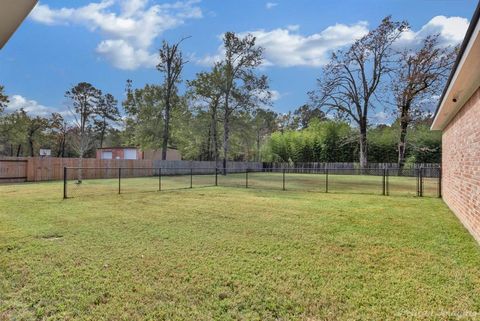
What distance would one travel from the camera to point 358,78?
26.9 m

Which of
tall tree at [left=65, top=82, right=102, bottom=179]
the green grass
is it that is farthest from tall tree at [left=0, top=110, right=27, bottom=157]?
the green grass

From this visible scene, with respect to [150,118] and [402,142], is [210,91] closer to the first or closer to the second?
[150,118]

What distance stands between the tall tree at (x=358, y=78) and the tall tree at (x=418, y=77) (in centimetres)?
189

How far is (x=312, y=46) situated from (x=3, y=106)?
75.0 ft

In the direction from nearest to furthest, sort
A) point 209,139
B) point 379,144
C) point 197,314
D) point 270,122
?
point 197,314, point 379,144, point 209,139, point 270,122

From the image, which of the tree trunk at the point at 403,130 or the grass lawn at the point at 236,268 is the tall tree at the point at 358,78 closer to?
the tree trunk at the point at 403,130

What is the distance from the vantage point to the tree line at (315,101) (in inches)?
925

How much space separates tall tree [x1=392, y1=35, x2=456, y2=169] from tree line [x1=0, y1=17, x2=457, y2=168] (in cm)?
7

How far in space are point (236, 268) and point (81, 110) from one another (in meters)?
19.1

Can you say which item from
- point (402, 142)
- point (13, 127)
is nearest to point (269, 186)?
point (402, 142)

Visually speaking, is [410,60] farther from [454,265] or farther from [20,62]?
[20,62]

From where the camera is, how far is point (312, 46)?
22.5m

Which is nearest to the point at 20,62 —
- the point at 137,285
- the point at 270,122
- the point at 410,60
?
the point at 137,285

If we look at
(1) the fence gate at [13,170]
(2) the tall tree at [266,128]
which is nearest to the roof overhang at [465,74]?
(1) the fence gate at [13,170]
